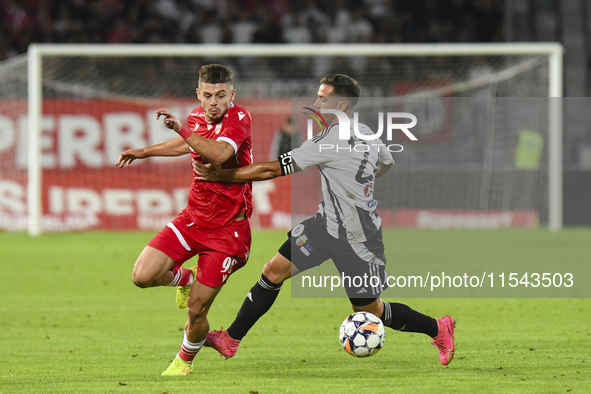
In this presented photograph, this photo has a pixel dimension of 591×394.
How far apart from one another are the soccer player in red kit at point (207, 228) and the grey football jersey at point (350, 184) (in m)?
0.51

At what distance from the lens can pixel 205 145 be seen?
5039 millimetres

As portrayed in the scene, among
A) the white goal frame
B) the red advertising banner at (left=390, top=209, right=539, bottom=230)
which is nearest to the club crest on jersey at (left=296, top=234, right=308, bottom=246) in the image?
the white goal frame

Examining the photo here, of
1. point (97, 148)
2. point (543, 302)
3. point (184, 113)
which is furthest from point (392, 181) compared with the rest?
point (543, 302)

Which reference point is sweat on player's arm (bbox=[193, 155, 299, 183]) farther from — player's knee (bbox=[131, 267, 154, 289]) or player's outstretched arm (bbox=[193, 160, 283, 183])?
player's knee (bbox=[131, 267, 154, 289])

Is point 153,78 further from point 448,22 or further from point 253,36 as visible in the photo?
point 448,22

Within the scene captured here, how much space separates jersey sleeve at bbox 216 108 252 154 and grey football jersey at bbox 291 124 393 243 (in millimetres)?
388

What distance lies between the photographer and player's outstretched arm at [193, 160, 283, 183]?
5.11 meters

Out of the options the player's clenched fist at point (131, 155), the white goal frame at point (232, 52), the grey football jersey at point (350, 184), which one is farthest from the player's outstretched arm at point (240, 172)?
the white goal frame at point (232, 52)

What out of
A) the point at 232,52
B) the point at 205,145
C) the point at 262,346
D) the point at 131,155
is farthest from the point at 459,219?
the point at 205,145

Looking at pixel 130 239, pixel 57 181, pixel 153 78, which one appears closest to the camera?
pixel 130 239

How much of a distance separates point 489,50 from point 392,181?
10.5 feet

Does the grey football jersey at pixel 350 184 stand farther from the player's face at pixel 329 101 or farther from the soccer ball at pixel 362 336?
the soccer ball at pixel 362 336

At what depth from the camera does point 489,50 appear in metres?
15.7

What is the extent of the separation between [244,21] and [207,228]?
15.7m
